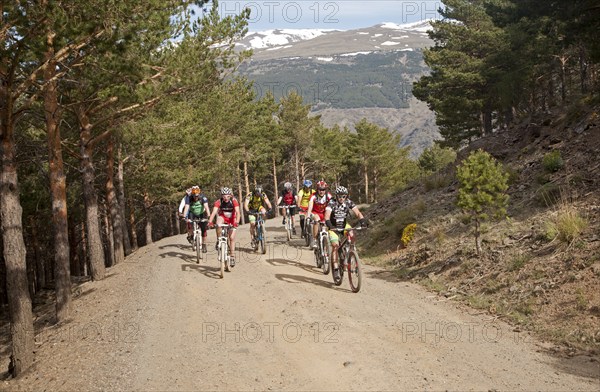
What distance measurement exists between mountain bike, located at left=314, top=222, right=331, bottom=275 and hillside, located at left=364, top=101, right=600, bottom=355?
2.38 m

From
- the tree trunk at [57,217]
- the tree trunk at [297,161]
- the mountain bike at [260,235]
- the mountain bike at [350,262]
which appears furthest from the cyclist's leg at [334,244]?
the tree trunk at [297,161]

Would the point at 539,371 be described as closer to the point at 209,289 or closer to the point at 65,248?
the point at 209,289

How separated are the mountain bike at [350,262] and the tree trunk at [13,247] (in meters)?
7.44

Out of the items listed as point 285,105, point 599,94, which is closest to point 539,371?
point 599,94

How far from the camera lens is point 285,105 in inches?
2235

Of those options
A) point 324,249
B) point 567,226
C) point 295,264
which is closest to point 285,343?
point 324,249

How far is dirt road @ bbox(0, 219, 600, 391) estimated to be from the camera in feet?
24.2

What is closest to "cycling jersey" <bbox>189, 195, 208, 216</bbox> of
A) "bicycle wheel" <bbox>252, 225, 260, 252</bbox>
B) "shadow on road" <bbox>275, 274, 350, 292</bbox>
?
"bicycle wheel" <bbox>252, 225, 260, 252</bbox>

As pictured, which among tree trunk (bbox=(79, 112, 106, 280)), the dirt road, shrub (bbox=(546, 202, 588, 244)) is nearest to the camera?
the dirt road

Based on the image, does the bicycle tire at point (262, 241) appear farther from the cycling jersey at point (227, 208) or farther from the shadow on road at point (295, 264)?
the cycling jersey at point (227, 208)

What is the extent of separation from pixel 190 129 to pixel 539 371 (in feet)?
72.3

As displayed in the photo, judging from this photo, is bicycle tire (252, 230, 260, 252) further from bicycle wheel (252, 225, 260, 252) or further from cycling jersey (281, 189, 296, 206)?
cycling jersey (281, 189, 296, 206)

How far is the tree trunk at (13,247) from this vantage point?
11.0 metres

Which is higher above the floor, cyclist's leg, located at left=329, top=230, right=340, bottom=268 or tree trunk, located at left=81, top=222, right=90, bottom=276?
cyclist's leg, located at left=329, top=230, right=340, bottom=268
